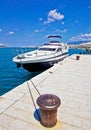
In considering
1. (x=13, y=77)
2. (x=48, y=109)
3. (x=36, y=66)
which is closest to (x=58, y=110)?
(x=48, y=109)

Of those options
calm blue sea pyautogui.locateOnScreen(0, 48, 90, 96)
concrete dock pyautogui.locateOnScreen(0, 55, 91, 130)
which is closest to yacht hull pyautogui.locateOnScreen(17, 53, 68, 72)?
calm blue sea pyautogui.locateOnScreen(0, 48, 90, 96)

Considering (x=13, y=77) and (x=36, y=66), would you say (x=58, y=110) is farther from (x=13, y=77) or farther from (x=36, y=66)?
(x=13, y=77)

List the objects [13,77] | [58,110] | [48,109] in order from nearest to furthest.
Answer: [48,109]
[58,110]
[13,77]

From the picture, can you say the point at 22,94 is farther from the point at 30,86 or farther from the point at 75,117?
the point at 75,117

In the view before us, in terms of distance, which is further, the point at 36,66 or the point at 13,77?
the point at 13,77

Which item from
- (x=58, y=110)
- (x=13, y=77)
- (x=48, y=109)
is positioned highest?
(x=48, y=109)

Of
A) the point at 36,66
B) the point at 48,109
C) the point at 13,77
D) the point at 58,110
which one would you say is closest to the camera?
the point at 48,109

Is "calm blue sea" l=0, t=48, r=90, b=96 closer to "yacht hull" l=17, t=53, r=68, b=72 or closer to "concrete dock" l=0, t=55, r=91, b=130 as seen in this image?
"yacht hull" l=17, t=53, r=68, b=72

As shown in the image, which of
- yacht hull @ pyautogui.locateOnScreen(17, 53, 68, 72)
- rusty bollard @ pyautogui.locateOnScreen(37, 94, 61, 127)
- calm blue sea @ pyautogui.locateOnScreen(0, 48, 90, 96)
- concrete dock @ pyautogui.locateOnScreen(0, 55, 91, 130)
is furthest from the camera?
yacht hull @ pyautogui.locateOnScreen(17, 53, 68, 72)

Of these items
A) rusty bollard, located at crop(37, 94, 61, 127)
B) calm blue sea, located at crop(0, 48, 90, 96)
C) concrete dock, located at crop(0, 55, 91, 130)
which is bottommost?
calm blue sea, located at crop(0, 48, 90, 96)

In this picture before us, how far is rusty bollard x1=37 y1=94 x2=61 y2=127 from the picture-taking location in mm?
3191

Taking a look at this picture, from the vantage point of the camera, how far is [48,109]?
3.17 metres

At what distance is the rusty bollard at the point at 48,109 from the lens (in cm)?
319

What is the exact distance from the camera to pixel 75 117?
3.81 m
